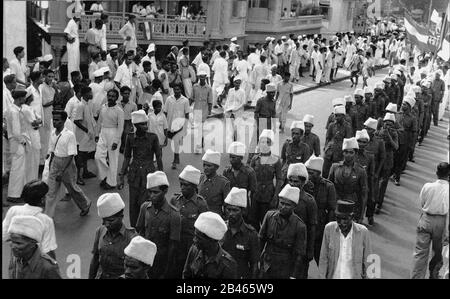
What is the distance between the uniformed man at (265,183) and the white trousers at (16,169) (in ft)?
11.0

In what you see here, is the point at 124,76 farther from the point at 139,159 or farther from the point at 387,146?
the point at 387,146

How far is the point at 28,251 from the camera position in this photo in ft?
14.6

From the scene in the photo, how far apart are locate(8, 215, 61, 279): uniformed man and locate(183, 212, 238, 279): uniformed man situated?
43.4 inches

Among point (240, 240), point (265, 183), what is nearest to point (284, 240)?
point (240, 240)

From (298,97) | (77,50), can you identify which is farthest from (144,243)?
(298,97)

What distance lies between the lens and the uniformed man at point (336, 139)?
9.36 meters

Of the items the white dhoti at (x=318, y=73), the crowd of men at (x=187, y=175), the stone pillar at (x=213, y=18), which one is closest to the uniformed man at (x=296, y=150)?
the crowd of men at (x=187, y=175)

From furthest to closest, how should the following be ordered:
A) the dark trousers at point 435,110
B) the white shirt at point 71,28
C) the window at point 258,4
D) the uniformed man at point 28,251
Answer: the window at point 258,4, the dark trousers at point 435,110, the white shirt at point 71,28, the uniformed man at point 28,251

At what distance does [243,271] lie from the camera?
5570 mm

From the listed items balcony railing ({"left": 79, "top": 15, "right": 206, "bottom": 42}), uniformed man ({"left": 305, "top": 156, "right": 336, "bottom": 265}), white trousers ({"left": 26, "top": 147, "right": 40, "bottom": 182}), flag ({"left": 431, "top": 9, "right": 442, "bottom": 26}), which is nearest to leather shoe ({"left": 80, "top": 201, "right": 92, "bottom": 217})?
white trousers ({"left": 26, "top": 147, "right": 40, "bottom": 182})

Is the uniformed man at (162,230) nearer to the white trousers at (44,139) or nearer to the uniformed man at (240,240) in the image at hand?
the uniformed man at (240,240)

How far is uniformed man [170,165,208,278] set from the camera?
19.6ft

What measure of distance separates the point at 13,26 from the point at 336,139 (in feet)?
25.1
